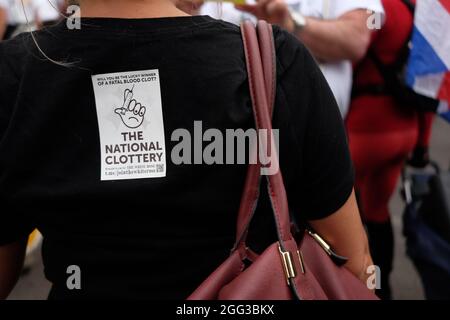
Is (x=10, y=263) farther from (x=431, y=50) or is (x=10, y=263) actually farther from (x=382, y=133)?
(x=382, y=133)

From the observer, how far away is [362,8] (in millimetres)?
2025

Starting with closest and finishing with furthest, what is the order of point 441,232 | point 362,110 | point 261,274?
point 261,274 → point 441,232 → point 362,110

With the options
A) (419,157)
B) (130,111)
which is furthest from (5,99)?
(419,157)

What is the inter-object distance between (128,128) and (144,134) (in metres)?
0.03

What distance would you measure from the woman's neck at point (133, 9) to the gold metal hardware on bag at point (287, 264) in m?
0.44

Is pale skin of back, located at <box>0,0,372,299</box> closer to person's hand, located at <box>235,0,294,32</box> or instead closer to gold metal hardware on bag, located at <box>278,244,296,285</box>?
gold metal hardware on bag, located at <box>278,244,296,285</box>

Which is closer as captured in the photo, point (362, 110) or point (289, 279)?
point (289, 279)

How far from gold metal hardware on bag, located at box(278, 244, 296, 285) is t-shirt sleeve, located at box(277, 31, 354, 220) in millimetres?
164

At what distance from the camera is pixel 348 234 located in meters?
1.11

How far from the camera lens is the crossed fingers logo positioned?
922 mm

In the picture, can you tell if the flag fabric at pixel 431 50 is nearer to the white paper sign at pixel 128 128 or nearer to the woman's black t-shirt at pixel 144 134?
the woman's black t-shirt at pixel 144 134

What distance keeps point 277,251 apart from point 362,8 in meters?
1.40
